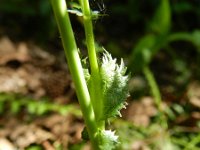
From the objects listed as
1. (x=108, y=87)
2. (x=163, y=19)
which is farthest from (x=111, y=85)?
(x=163, y=19)

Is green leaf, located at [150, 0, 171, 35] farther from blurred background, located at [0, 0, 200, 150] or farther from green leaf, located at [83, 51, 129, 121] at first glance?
green leaf, located at [83, 51, 129, 121]

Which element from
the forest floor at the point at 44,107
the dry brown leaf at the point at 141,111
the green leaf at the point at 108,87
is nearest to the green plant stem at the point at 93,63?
the green leaf at the point at 108,87

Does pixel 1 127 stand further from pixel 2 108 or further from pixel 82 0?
pixel 82 0

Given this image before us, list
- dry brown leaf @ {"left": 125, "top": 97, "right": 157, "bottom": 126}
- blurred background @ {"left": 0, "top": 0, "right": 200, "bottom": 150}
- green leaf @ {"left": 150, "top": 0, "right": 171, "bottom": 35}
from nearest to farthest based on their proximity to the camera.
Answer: blurred background @ {"left": 0, "top": 0, "right": 200, "bottom": 150} < dry brown leaf @ {"left": 125, "top": 97, "right": 157, "bottom": 126} < green leaf @ {"left": 150, "top": 0, "right": 171, "bottom": 35}

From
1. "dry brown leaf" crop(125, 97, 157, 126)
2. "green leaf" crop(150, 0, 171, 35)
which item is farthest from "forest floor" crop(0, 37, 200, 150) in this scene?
"green leaf" crop(150, 0, 171, 35)

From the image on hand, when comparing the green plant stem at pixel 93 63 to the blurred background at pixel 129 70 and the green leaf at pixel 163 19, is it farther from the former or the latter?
the green leaf at pixel 163 19

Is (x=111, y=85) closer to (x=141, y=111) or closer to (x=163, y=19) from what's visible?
(x=141, y=111)
